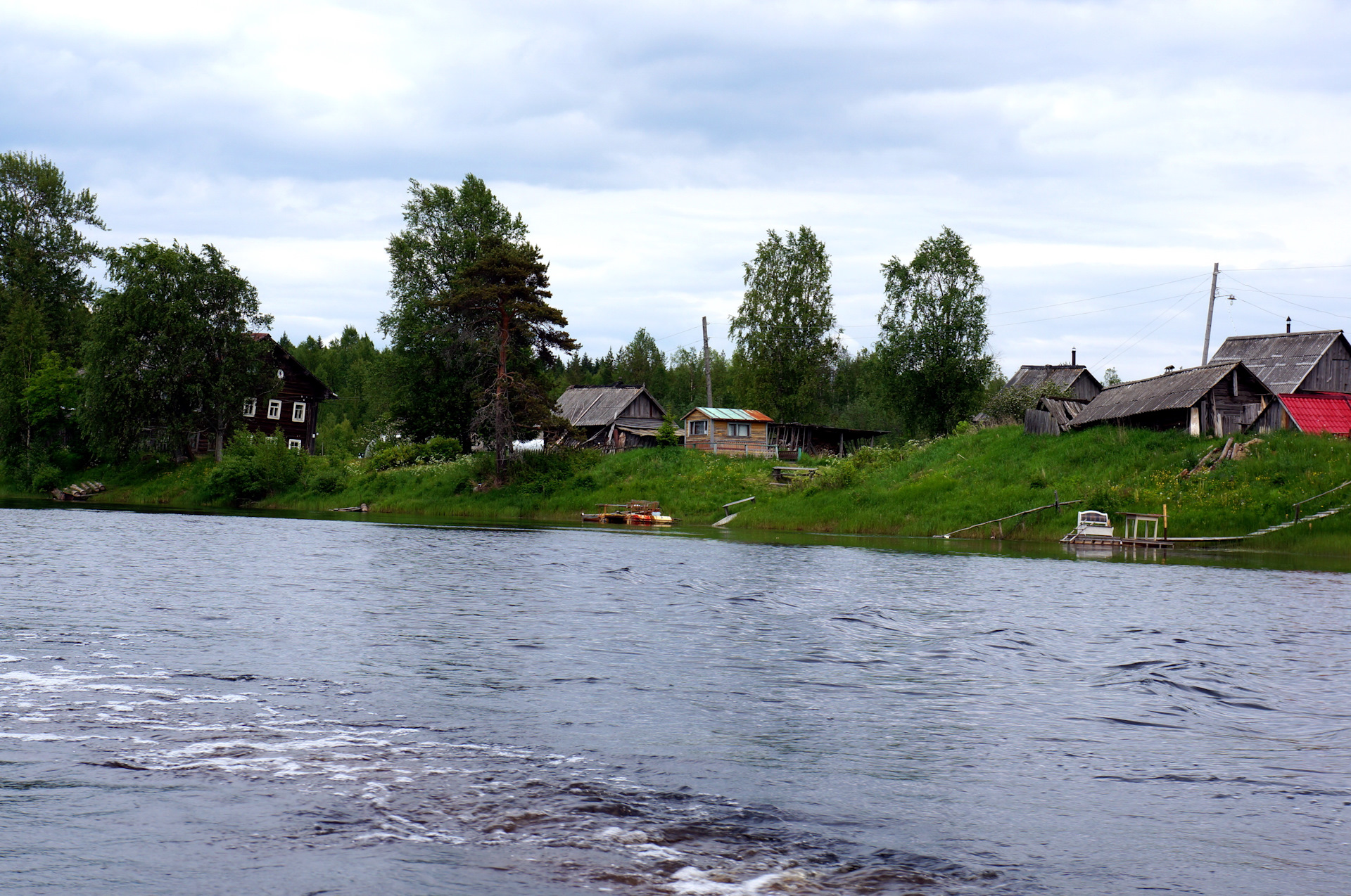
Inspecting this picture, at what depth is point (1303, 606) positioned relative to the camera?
79.8 ft

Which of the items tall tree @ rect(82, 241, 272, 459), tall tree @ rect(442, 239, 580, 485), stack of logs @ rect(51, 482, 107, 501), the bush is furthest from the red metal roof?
stack of logs @ rect(51, 482, 107, 501)

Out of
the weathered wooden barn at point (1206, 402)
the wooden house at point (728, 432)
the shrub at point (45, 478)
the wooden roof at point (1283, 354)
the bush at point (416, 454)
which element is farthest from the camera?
the wooden house at point (728, 432)

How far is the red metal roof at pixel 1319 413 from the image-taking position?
52.7 m

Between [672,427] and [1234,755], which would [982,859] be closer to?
[1234,755]

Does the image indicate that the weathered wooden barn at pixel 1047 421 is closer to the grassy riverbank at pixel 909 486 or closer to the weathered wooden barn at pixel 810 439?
the grassy riverbank at pixel 909 486

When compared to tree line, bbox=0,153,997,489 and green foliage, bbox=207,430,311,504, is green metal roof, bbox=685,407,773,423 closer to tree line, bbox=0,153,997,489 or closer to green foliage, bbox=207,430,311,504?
tree line, bbox=0,153,997,489

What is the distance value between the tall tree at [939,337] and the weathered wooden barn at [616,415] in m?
21.1

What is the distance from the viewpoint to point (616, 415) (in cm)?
9250

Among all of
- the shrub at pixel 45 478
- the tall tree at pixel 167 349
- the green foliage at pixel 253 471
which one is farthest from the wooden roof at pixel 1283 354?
the shrub at pixel 45 478

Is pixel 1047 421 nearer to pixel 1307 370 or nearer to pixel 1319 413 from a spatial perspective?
pixel 1319 413

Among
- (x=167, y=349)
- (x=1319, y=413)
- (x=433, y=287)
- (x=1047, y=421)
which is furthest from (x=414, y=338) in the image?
(x=1319, y=413)

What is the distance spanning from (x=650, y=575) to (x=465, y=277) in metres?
45.6

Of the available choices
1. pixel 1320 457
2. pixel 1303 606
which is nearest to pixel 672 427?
pixel 1320 457

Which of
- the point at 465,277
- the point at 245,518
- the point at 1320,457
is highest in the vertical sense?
the point at 465,277
